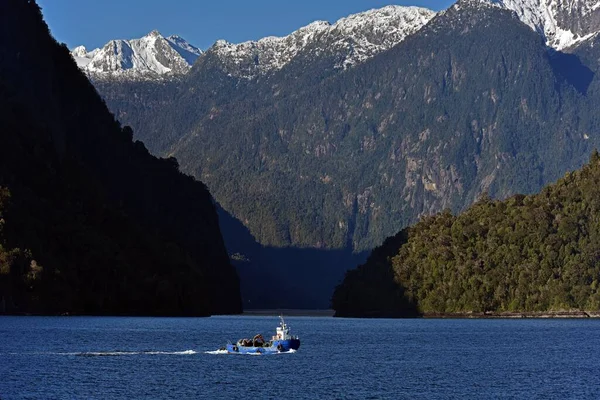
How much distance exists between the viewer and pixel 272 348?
Result: 186 m

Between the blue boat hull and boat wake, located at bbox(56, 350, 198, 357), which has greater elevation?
the blue boat hull

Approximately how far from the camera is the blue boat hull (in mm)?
184750

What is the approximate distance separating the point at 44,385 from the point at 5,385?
3.83 metres

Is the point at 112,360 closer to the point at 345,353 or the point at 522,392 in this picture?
the point at 345,353

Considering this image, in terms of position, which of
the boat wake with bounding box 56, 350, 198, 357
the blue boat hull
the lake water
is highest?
the blue boat hull

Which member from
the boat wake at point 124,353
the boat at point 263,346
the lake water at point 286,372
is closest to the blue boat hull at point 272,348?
the boat at point 263,346

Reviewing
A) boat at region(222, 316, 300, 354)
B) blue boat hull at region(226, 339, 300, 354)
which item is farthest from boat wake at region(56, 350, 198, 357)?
boat at region(222, 316, 300, 354)

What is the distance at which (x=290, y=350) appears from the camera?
620ft

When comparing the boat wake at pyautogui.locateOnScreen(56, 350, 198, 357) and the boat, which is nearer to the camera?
the boat wake at pyautogui.locateOnScreen(56, 350, 198, 357)

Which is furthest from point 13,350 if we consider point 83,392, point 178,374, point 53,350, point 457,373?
point 457,373

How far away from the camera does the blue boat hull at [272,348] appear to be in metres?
185

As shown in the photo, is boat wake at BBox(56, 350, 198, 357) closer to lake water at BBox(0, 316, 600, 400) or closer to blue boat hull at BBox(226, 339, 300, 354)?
lake water at BBox(0, 316, 600, 400)

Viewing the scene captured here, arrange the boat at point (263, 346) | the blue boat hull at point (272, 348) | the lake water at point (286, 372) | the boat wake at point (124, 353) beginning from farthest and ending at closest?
the boat at point (263, 346), the blue boat hull at point (272, 348), the boat wake at point (124, 353), the lake water at point (286, 372)

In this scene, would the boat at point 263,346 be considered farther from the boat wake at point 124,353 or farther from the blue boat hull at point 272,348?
the boat wake at point 124,353
